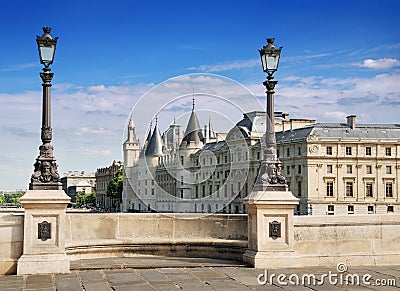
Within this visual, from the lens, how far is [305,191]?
101m

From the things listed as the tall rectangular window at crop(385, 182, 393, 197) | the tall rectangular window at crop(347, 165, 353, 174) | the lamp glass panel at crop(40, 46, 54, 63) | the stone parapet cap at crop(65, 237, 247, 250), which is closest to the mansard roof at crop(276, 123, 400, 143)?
the tall rectangular window at crop(347, 165, 353, 174)

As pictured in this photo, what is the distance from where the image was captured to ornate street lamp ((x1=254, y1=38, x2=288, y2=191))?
1471 cm

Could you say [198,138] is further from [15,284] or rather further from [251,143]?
[15,284]

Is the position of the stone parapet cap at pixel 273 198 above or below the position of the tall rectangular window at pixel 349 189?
above

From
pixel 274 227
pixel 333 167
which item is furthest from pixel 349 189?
pixel 274 227

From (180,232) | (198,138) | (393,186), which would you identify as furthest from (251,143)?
(180,232)

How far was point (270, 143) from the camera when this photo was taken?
49.4 ft

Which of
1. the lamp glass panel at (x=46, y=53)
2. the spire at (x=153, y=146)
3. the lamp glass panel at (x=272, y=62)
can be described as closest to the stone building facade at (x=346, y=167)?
the spire at (x=153, y=146)

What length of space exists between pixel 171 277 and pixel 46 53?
5666mm

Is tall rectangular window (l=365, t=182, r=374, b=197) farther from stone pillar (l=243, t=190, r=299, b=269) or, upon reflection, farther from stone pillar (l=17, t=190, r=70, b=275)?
stone pillar (l=17, t=190, r=70, b=275)

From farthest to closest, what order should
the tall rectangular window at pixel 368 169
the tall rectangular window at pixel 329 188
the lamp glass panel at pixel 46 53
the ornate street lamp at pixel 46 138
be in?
the tall rectangular window at pixel 368 169 < the tall rectangular window at pixel 329 188 < the lamp glass panel at pixel 46 53 < the ornate street lamp at pixel 46 138

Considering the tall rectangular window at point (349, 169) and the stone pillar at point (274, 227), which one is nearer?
the stone pillar at point (274, 227)

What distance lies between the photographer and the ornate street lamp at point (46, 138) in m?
13.8

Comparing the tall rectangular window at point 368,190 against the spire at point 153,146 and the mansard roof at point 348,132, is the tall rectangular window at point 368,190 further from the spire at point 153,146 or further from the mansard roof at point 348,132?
the spire at point 153,146
